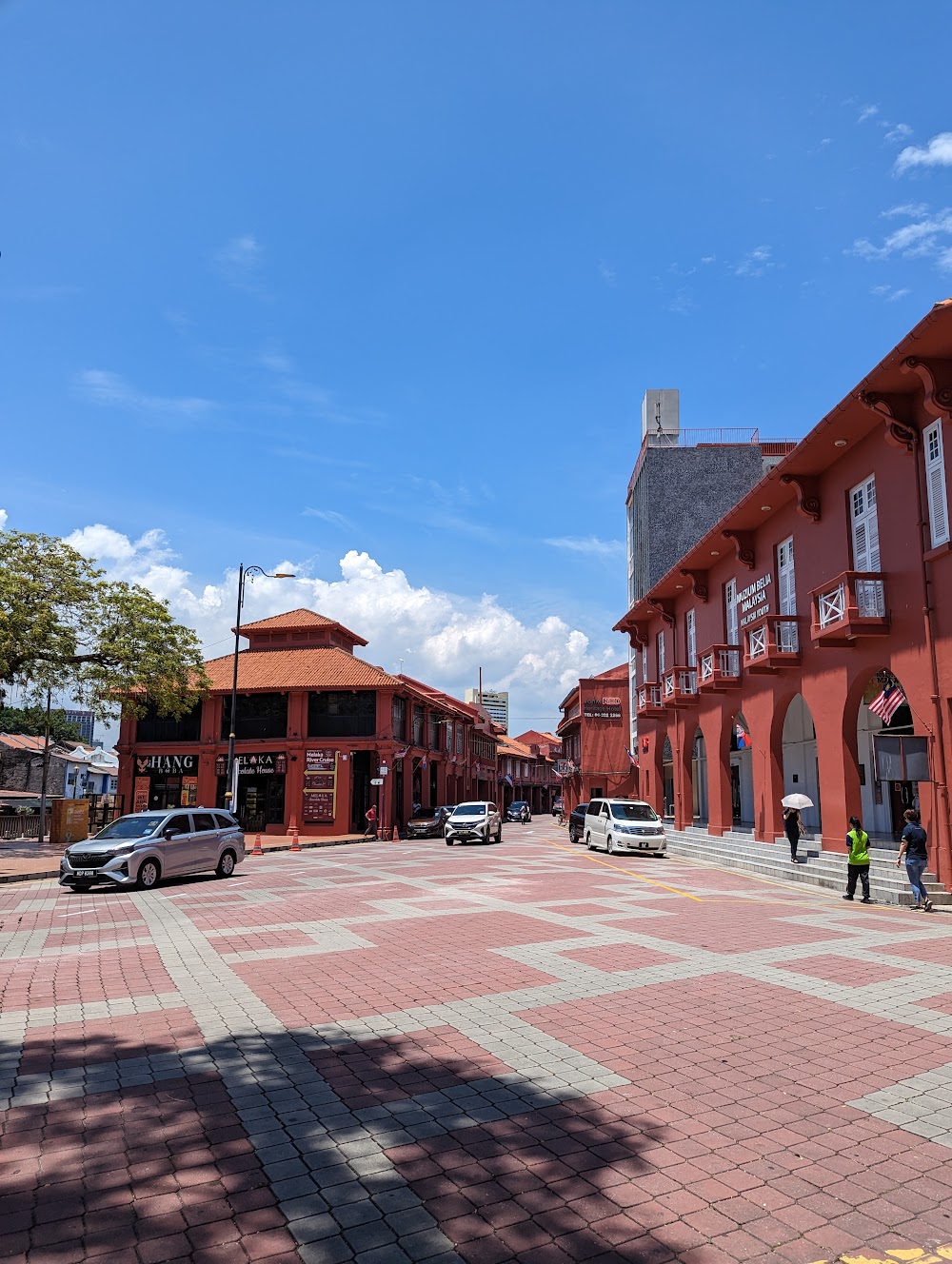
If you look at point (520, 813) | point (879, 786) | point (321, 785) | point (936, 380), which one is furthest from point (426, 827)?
point (936, 380)

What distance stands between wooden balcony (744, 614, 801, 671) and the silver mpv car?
1372 centimetres

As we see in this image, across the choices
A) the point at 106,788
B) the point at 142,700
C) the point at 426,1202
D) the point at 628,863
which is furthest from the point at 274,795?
the point at 106,788

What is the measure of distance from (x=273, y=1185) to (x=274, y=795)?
3861 centimetres

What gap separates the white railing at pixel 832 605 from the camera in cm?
1772

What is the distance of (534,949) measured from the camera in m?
9.88

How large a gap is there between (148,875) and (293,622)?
29.0 meters

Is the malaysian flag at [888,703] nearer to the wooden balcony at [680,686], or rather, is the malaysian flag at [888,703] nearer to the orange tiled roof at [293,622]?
the wooden balcony at [680,686]

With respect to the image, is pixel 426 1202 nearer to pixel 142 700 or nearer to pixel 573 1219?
pixel 573 1219

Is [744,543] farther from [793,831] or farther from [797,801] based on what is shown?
[793,831]

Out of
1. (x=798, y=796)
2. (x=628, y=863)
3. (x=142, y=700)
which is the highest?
(x=142, y=700)

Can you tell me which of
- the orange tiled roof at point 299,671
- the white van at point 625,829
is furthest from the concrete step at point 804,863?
the orange tiled roof at point 299,671

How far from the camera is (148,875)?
17.8 metres

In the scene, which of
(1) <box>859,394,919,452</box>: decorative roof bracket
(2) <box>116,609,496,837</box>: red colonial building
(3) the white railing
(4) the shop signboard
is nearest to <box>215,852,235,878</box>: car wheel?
(3) the white railing

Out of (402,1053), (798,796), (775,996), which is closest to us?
(402,1053)
